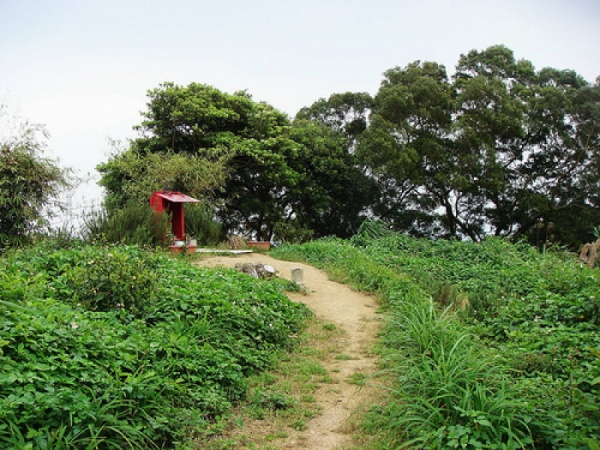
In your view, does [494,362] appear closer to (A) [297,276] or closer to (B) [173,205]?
Answer: (A) [297,276]

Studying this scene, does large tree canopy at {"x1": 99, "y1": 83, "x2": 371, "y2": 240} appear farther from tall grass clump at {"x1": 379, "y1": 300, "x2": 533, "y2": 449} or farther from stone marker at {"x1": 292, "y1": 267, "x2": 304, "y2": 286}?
tall grass clump at {"x1": 379, "y1": 300, "x2": 533, "y2": 449}

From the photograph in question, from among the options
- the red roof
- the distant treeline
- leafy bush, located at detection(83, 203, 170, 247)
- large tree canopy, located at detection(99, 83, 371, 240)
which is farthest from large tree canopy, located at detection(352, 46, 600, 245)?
leafy bush, located at detection(83, 203, 170, 247)

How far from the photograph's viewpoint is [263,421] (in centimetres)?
369

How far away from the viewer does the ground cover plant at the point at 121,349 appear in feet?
9.56

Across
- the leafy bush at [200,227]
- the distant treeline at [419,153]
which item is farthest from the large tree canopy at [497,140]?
the leafy bush at [200,227]

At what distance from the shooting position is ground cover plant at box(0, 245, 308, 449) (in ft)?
9.56

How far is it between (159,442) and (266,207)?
1489 cm

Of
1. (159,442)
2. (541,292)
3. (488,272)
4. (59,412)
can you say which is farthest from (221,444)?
(488,272)

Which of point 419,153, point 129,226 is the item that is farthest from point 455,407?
point 419,153

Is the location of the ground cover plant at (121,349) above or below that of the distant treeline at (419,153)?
below

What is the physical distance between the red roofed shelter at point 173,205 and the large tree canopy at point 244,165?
3.04 m

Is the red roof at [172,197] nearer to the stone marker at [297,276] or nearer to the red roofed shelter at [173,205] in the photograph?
the red roofed shelter at [173,205]

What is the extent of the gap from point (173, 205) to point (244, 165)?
667 cm

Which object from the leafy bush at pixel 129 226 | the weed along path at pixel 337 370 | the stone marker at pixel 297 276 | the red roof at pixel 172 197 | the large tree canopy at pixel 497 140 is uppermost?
the large tree canopy at pixel 497 140
